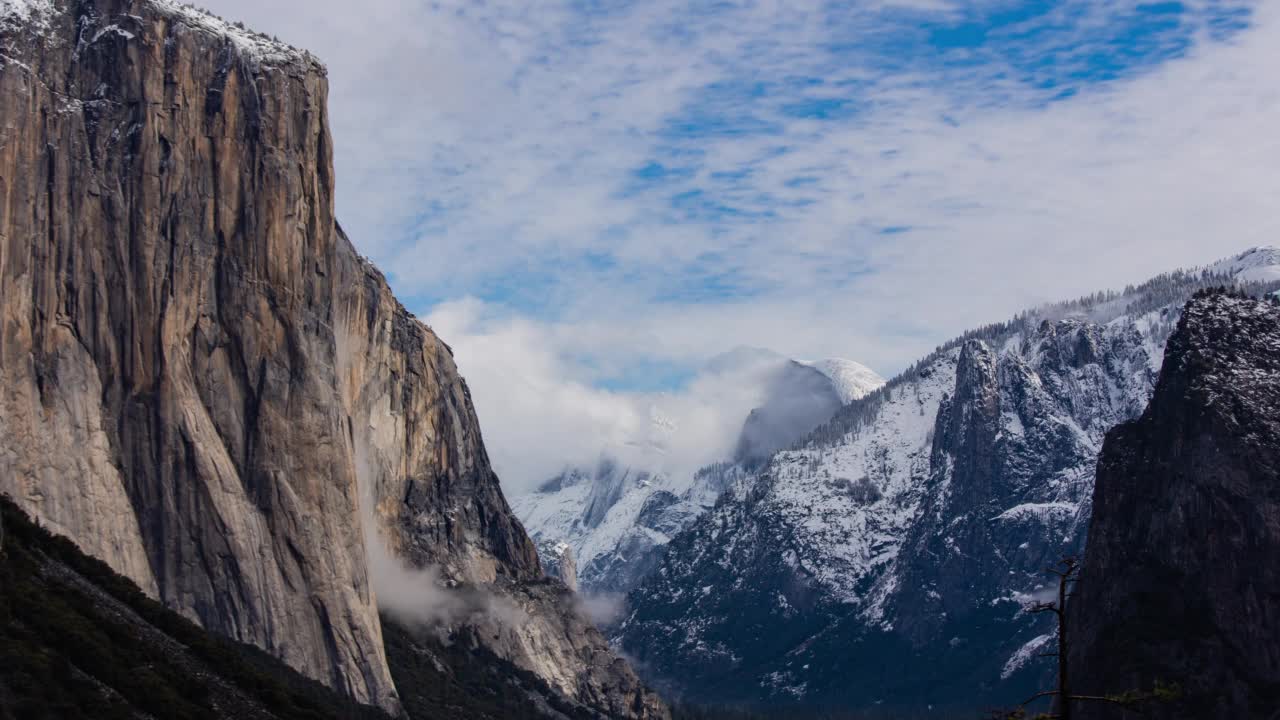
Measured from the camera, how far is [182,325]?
6752 inches

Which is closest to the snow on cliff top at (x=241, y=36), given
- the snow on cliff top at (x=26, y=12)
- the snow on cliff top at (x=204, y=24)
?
the snow on cliff top at (x=204, y=24)

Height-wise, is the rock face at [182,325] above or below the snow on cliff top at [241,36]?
below

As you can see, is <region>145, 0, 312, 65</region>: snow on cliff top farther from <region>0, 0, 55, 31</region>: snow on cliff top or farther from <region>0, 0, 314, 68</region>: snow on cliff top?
<region>0, 0, 55, 31</region>: snow on cliff top

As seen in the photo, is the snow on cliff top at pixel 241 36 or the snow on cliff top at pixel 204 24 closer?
the snow on cliff top at pixel 204 24

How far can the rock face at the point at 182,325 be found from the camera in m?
158

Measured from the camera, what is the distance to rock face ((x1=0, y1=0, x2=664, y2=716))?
158500 mm

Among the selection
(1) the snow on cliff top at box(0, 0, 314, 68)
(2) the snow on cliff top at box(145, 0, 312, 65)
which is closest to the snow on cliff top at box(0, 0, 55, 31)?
(1) the snow on cliff top at box(0, 0, 314, 68)

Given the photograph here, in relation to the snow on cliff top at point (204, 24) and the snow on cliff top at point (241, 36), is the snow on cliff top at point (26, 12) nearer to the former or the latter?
the snow on cliff top at point (204, 24)

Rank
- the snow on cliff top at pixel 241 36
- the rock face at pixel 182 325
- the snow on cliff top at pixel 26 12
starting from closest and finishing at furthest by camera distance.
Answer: the rock face at pixel 182 325
the snow on cliff top at pixel 26 12
the snow on cliff top at pixel 241 36

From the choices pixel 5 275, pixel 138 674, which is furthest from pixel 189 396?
pixel 138 674

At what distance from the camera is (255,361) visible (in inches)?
6998

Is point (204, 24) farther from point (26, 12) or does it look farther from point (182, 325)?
point (182, 325)

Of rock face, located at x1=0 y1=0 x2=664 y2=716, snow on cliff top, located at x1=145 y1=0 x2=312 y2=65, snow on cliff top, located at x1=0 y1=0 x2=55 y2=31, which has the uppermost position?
snow on cliff top, located at x1=145 y1=0 x2=312 y2=65

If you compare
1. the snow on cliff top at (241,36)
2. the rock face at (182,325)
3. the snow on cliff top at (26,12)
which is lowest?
the rock face at (182,325)
